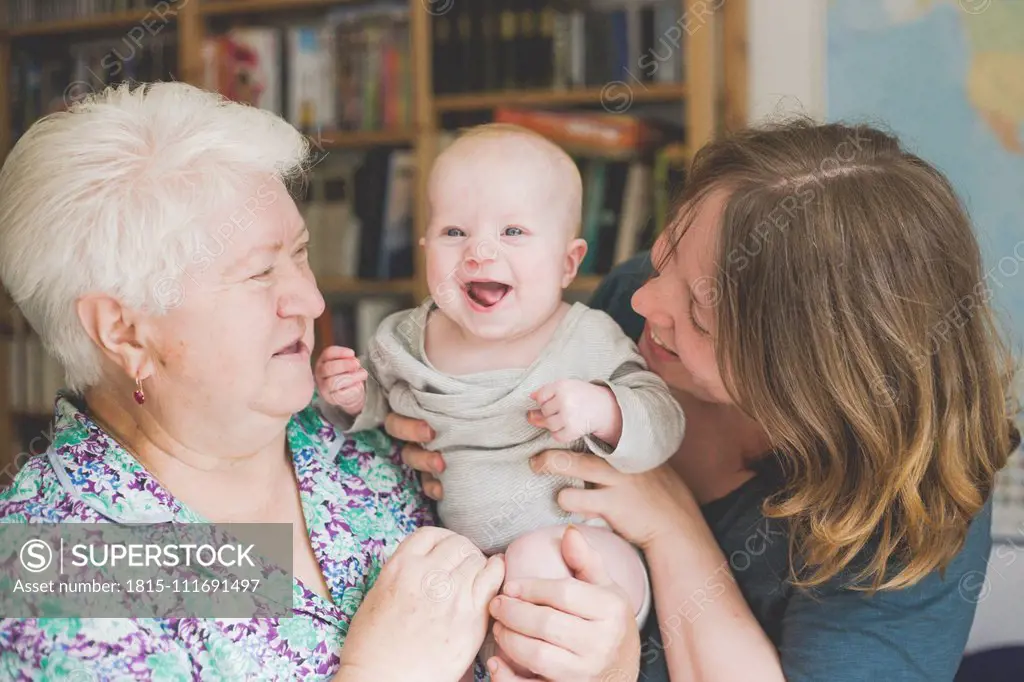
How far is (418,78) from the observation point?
348 centimetres

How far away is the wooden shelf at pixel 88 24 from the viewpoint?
3922 millimetres

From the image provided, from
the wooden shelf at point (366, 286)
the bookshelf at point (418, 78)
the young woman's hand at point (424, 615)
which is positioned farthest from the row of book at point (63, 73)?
the young woman's hand at point (424, 615)

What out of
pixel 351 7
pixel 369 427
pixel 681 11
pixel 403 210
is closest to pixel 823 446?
pixel 369 427

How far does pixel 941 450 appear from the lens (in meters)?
1.28

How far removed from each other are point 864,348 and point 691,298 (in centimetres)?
24

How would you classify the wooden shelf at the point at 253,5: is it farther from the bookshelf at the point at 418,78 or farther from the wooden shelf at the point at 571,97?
the wooden shelf at the point at 571,97

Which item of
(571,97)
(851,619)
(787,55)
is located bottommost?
(851,619)

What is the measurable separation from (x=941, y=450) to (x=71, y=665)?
1.12m

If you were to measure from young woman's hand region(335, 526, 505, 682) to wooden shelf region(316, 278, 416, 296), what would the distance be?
232 centimetres

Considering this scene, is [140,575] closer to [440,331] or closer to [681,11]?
[440,331]

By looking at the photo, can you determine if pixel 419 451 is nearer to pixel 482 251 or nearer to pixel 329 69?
pixel 482 251

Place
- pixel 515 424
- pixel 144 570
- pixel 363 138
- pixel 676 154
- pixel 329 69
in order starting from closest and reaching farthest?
pixel 144 570
pixel 515 424
pixel 676 154
pixel 363 138
pixel 329 69

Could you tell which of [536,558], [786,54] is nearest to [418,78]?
[786,54]

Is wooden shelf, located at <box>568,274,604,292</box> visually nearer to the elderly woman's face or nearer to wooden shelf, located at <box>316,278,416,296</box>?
wooden shelf, located at <box>316,278,416,296</box>
